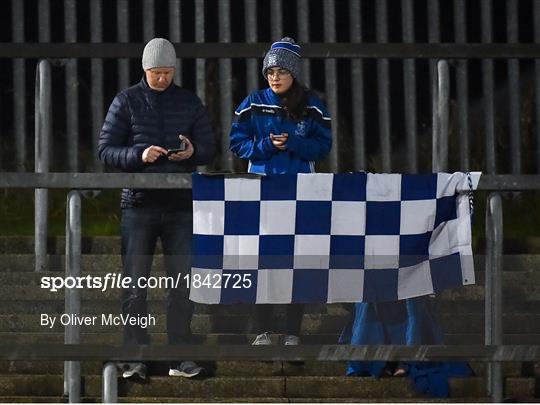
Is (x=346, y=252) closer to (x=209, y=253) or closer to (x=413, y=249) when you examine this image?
(x=413, y=249)

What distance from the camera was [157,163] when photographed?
7031 mm

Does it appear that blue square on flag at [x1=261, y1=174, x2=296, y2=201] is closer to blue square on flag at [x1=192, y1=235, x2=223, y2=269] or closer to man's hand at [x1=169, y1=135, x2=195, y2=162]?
blue square on flag at [x1=192, y1=235, x2=223, y2=269]

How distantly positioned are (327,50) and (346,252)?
1609 millimetres

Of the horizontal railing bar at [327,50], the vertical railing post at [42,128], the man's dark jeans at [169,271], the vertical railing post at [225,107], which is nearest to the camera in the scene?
the man's dark jeans at [169,271]

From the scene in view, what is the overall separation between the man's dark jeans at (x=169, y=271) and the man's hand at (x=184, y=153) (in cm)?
29

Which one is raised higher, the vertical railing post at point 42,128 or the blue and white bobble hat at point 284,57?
the blue and white bobble hat at point 284,57

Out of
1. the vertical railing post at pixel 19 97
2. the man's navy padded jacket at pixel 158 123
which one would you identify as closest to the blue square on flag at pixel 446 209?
the man's navy padded jacket at pixel 158 123

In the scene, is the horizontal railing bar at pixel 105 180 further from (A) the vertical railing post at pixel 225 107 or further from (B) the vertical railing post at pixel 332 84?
(A) the vertical railing post at pixel 225 107

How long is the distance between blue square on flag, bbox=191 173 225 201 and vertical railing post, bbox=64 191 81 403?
1.44 feet

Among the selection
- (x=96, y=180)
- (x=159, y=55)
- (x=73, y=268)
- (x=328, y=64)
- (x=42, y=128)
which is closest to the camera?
(x=96, y=180)

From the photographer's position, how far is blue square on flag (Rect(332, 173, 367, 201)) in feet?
20.7

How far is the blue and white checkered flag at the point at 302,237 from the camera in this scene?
→ 6301 millimetres

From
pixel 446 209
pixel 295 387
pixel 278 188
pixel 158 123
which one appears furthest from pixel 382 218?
pixel 158 123

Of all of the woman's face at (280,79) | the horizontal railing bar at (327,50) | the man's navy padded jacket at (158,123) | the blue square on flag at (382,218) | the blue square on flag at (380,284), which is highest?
the horizontal railing bar at (327,50)
